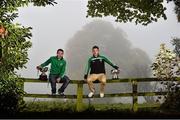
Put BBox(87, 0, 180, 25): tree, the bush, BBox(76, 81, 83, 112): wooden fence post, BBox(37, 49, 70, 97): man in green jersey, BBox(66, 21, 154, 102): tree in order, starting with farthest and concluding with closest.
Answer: BBox(66, 21, 154, 102): tree
BBox(87, 0, 180, 25): tree
BBox(76, 81, 83, 112): wooden fence post
BBox(37, 49, 70, 97): man in green jersey
the bush

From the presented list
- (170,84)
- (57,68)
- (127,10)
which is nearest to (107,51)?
(127,10)

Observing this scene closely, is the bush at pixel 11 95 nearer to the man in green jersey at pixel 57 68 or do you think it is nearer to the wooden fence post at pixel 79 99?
the man in green jersey at pixel 57 68

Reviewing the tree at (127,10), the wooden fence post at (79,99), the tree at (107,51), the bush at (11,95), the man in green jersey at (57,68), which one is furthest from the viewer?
the tree at (107,51)

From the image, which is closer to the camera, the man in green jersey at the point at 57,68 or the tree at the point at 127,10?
the man in green jersey at the point at 57,68

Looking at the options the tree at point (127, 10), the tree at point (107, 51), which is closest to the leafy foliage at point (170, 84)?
the tree at point (127, 10)

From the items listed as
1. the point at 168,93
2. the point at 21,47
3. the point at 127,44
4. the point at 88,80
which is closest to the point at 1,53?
the point at 21,47

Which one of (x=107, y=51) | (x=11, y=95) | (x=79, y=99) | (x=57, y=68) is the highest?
(x=107, y=51)

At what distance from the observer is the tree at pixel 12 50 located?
1570cm

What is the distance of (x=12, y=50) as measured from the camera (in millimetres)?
16438

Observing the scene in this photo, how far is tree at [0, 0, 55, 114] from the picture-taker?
51.5 ft

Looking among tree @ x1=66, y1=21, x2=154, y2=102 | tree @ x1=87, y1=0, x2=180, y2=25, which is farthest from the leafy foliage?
tree @ x1=66, y1=21, x2=154, y2=102

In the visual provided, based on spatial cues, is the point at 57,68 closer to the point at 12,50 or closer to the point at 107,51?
the point at 12,50

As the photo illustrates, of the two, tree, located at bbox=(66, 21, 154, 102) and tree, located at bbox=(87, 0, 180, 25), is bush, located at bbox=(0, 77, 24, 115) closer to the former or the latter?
tree, located at bbox=(87, 0, 180, 25)

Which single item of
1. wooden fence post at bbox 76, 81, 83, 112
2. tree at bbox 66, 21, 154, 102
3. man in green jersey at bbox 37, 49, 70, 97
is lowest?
wooden fence post at bbox 76, 81, 83, 112
